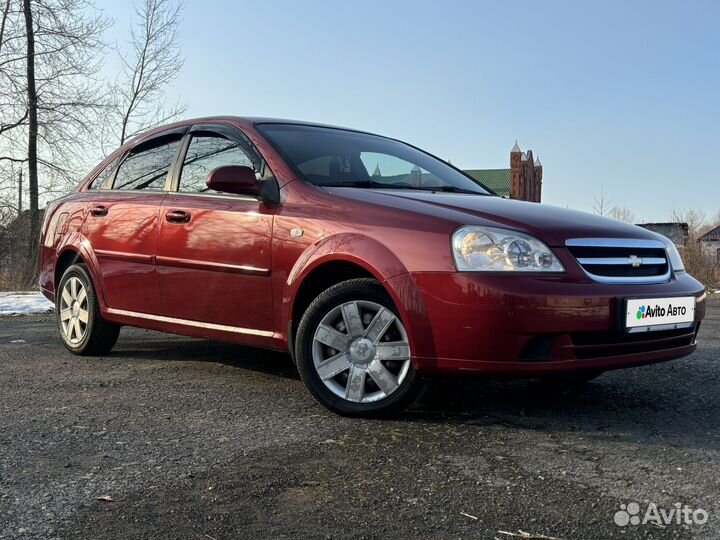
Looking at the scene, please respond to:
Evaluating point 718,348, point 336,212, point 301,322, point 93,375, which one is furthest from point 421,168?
point 718,348

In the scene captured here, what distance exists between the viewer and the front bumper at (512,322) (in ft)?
9.60

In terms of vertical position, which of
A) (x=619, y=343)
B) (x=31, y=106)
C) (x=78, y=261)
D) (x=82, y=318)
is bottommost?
(x=82, y=318)

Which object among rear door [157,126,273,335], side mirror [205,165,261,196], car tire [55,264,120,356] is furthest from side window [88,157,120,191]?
side mirror [205,165,261,196]

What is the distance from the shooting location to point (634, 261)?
10.8 feet

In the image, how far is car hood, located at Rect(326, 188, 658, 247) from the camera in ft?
10.3

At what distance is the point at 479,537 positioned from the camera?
6.33ft

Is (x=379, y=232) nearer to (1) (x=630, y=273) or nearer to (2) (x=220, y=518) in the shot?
(1) (x=630, y=273)

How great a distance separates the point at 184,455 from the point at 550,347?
5.17 ft

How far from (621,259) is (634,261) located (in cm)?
9

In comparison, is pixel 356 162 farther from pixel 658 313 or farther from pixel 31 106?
pixel 31 106

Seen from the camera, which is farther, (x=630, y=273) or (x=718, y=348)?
(x=718, y=348)

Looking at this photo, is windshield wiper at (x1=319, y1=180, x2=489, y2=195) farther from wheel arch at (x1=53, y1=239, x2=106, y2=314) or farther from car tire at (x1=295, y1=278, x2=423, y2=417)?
wheel arch at (x1=53, y1=239, x2=106, y2=314)

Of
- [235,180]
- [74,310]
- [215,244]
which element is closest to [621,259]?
[235,180]

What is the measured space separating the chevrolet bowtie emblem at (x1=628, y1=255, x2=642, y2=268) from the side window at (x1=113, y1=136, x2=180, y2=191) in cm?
296
